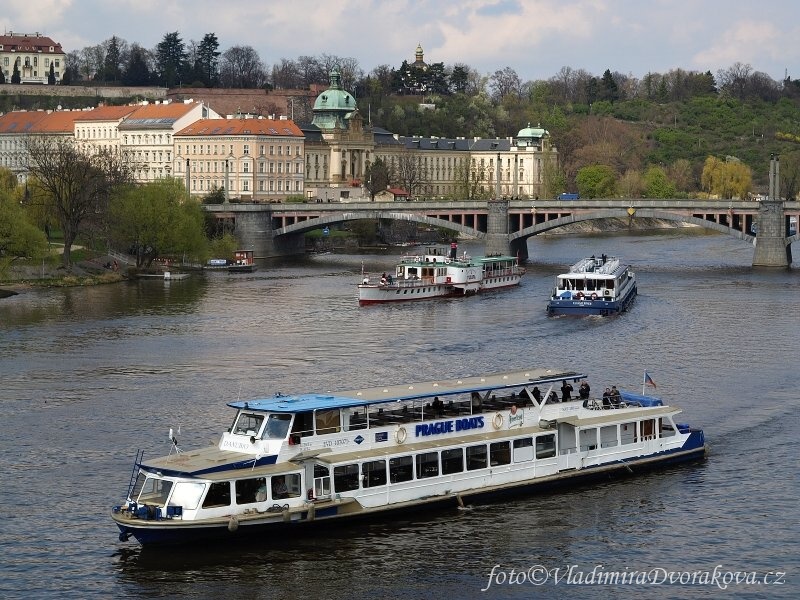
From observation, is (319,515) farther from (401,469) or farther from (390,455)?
(401,469)

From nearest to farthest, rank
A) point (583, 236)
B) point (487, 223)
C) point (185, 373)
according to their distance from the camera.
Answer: point (185, 373) < point (487, 223) < point (583, 236)

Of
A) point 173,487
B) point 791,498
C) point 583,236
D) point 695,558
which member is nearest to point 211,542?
point 173,487

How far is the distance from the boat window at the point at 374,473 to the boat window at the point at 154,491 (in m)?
5.52

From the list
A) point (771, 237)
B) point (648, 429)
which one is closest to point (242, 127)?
point (771, 237)

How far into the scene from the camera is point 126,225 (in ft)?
392

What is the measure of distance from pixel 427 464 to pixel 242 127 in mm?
146032

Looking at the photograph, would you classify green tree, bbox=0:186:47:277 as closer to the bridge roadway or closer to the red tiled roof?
the bridge roadway

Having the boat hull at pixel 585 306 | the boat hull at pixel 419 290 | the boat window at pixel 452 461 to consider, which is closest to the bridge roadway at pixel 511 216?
the boat hull at pixel 419 290

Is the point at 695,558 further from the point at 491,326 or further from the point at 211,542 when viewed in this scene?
the point at 491,326

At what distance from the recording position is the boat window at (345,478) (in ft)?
142

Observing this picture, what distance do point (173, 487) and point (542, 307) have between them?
194 feet

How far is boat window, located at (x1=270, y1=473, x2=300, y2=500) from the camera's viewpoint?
42312mm

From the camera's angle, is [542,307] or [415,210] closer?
[542,307]

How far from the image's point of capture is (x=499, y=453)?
46562 millimetres
